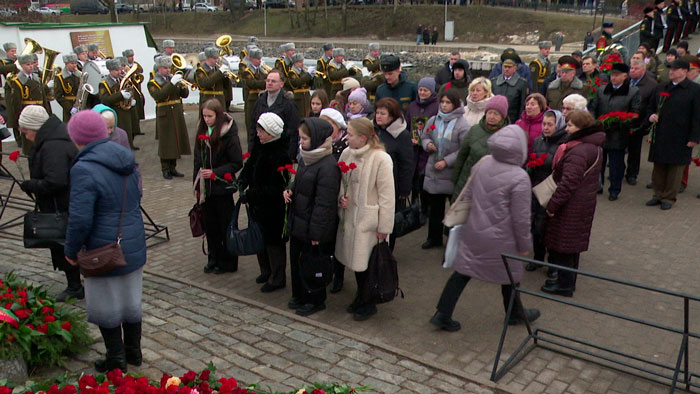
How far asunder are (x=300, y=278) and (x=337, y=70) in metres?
8.78

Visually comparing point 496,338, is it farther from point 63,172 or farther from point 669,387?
point 63,172

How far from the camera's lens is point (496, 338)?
5.05m

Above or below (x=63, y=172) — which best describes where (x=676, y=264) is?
below

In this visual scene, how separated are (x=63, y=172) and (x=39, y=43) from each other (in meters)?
10.7

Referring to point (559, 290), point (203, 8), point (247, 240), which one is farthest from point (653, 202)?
point (203, 8)

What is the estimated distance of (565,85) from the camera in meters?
8.93

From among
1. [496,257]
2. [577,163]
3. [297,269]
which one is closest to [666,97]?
[577,163]

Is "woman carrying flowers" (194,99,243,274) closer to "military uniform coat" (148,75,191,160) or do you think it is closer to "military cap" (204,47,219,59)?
"military uniform coat" (148,75,191,160)

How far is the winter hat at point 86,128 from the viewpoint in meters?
3.99

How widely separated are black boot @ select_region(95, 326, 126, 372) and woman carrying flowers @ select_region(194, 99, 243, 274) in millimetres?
2056

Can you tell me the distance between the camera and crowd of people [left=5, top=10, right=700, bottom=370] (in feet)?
13.5

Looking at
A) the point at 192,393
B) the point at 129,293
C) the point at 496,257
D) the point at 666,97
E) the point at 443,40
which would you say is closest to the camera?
the point at 192,393

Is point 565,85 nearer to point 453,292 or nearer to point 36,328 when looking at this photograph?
point 453,292

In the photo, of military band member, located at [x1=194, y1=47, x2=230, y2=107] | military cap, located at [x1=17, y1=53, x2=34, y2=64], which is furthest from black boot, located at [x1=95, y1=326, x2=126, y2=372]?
military cap, located at [x1=17, y1=53, x2=34, y2=64]
